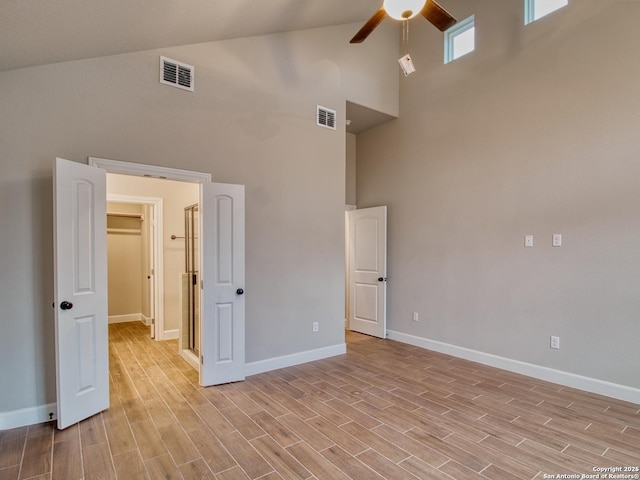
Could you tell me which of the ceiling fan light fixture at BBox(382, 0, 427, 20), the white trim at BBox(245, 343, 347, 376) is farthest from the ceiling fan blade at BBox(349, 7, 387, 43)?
the white trim at BBox(245, 343, 347, 376)

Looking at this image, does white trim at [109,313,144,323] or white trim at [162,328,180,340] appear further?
white trim at [109,313,144,323]

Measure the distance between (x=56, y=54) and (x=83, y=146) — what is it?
724 millimetres

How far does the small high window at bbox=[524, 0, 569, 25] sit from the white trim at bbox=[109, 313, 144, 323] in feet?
26.1

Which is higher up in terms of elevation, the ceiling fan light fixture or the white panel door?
the ceiling fan light fixture

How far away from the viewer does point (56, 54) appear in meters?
2.67

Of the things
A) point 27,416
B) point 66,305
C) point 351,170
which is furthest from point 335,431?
point 351,170

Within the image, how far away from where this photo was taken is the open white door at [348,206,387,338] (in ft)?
17.6

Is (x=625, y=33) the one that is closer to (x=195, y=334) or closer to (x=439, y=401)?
(x=439, y=401)

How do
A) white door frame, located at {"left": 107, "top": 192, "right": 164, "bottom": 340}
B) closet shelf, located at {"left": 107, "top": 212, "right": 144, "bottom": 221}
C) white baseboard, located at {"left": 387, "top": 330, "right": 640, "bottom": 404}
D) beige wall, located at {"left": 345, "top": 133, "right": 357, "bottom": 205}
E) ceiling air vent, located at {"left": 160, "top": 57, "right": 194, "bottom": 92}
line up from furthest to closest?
closet shelf, located at {"left": 107, "top": 212, "right": 144, "bottom": 221}, beige wall, located at {"left": 345, "top": 133, "right": 357, "bottom": 205}, white door frame, located at {"left": 107, "top": 192, "right": 164, "bottom": 340}, ceiling air vent, located at {"left": 160, "top": 57, "right": 194, "bottom": 92}, white baseboard, located at {"left": 387, "top": 330, "right": 640, "bottom": 404}

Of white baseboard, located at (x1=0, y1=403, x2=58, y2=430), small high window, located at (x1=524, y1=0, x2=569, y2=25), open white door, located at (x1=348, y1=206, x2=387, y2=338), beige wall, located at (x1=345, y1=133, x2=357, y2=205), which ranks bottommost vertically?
white baseboard, located at (x1=0, y1=403, x2=58, y2=430)

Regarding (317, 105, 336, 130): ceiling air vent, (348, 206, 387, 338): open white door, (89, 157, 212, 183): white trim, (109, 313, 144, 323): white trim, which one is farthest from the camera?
(109, 313, 144, 323): white trim

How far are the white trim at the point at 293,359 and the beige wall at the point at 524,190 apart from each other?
128cm

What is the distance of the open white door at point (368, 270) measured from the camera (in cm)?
538

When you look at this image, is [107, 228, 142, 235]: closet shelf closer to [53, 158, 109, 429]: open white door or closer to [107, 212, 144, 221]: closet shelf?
[107, 212, 144, 221]: closet shelf
